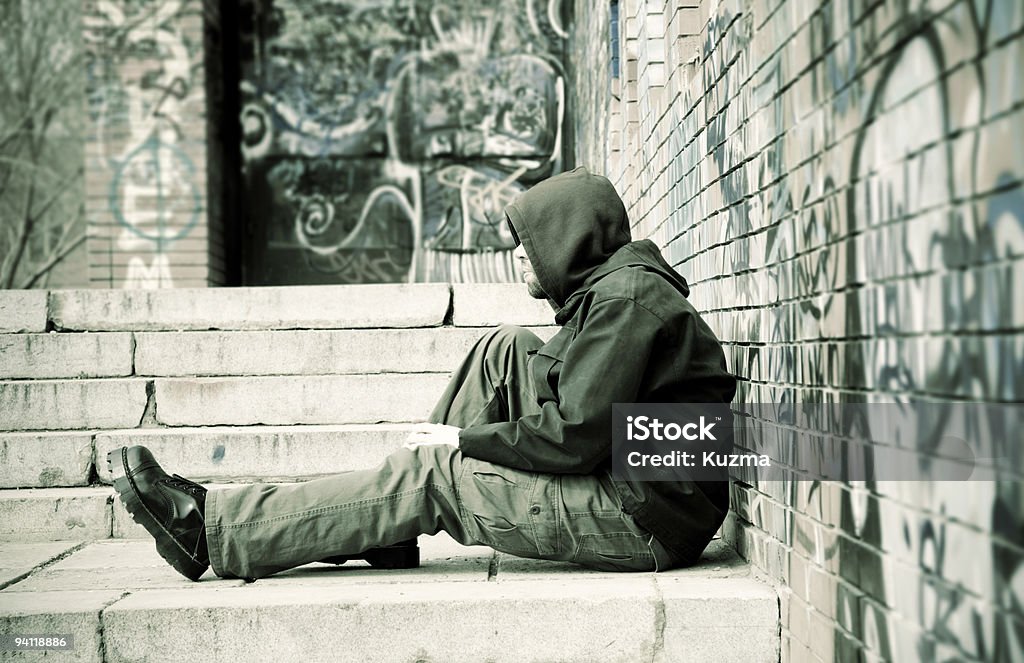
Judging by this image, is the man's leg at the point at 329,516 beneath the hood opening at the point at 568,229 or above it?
beneath

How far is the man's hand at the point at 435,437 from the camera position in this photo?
299 centimetres

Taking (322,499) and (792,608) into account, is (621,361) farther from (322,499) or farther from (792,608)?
(322,499)

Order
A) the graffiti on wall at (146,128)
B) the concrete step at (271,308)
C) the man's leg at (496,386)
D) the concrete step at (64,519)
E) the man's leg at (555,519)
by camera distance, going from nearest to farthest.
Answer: the man's leg at (555,519) → the man's leg at (496,386) → the concrete step at (64,519) → the concrete step at (271,308) → the graffiti on wall at (146,128)

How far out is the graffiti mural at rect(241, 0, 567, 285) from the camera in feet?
28.7

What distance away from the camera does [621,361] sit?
270 centimetres

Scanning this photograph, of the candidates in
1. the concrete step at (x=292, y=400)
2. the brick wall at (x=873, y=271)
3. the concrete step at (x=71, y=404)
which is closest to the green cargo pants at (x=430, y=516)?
the brick wall at (x=873, y=271)

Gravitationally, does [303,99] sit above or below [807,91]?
above

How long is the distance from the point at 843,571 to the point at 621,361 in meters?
0.79

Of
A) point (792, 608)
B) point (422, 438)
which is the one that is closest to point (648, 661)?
point (792, 608)

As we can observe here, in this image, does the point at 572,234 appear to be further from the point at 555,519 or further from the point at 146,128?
the point at 146,128

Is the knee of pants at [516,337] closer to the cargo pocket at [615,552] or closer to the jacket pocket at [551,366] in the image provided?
the jacket pocket at [551,366]

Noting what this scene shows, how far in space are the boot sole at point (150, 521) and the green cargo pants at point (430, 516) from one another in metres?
0.08

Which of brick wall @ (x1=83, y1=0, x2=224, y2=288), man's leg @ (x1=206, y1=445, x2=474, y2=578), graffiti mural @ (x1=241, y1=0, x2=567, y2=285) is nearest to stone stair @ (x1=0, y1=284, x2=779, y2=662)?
man's leg @ (x1=206, y1=445, x2=474, y2=578)

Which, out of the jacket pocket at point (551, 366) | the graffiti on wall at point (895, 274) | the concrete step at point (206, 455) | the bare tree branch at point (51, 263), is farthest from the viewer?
the bare tree branch at point (51, 263)
